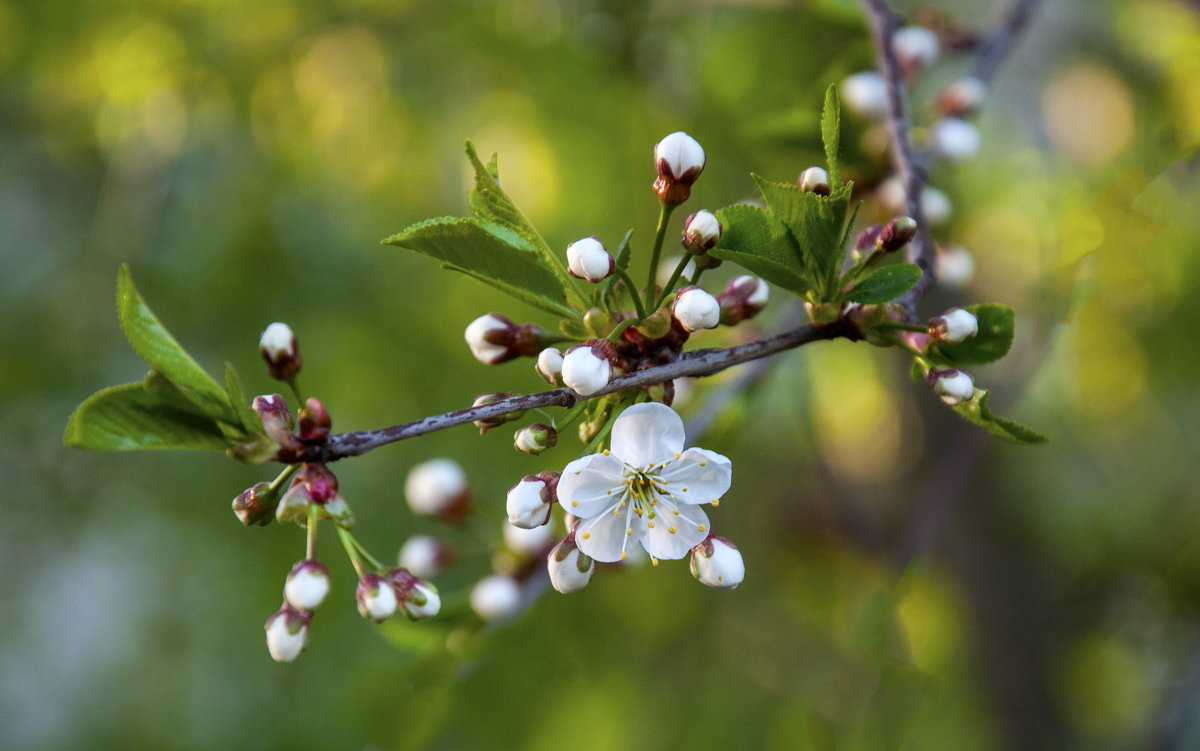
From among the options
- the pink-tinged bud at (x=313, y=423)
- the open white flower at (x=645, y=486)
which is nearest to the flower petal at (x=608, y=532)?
the open white flower at (x=645, y=486)


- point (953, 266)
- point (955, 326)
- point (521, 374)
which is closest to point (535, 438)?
point (955, 326)

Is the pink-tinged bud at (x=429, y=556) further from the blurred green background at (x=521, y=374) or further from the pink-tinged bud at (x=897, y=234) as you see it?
the pink-tinged bud at (x=897, y=234)

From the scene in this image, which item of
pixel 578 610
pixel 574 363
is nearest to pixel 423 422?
pixel 574 363

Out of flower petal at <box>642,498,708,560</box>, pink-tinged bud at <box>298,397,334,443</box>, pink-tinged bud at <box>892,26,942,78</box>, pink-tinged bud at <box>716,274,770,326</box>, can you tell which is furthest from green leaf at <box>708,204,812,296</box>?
pink-tinged bud at <box>892,26,942,78</box>

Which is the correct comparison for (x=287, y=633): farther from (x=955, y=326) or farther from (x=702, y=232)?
(x=955, y=326)

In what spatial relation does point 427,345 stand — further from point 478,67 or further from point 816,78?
point 816,78
